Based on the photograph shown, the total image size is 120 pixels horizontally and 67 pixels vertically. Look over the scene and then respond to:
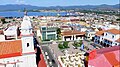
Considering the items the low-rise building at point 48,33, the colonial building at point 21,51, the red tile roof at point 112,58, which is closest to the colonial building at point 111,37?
the low-rise building at point 48,33

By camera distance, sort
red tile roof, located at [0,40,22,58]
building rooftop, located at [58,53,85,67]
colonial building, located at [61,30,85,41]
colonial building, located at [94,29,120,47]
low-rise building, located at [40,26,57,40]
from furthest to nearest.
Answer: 1. colonial building, located at [61,30,85,41]
2. low-rise building, located at [40,26,57,40]
3. colonial building, located at [94,29,120,47]
4. building rooftop, located at [58,53,85,67]
5. red tile roof, located at [0,40,22,58]

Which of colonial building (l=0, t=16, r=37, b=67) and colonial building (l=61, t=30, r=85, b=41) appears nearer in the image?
colonial building (l=0, t=16, r=37, b=67)

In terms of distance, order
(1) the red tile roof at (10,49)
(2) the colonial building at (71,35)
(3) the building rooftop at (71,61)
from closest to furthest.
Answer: (1) the red tile roof at (10,49) → (3) the building rooftop at (71,61) → (2) the colonial building at (71,35)

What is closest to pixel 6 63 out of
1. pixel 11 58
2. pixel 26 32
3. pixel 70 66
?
pixel 11 58

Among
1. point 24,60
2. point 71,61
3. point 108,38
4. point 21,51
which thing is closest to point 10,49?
point 21,51

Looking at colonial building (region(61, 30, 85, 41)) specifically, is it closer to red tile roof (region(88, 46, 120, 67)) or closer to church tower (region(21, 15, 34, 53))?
red tile roof (region(88, 46, 120, 67))

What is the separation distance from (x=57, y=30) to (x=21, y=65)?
23.2 m

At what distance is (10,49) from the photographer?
16.0 m

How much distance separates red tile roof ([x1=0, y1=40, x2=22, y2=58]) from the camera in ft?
51.1

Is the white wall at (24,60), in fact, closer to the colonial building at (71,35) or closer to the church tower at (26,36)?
the church tower at (26,36)

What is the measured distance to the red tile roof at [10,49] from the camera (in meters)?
15.6

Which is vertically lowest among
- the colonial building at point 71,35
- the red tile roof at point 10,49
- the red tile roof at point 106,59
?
the colonial building at point 71,35

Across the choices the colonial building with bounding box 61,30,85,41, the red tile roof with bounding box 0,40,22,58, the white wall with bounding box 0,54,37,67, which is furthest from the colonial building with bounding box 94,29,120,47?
the red tile roof with bounding box 0,40,22,58

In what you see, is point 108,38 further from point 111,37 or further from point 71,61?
point 71,61
